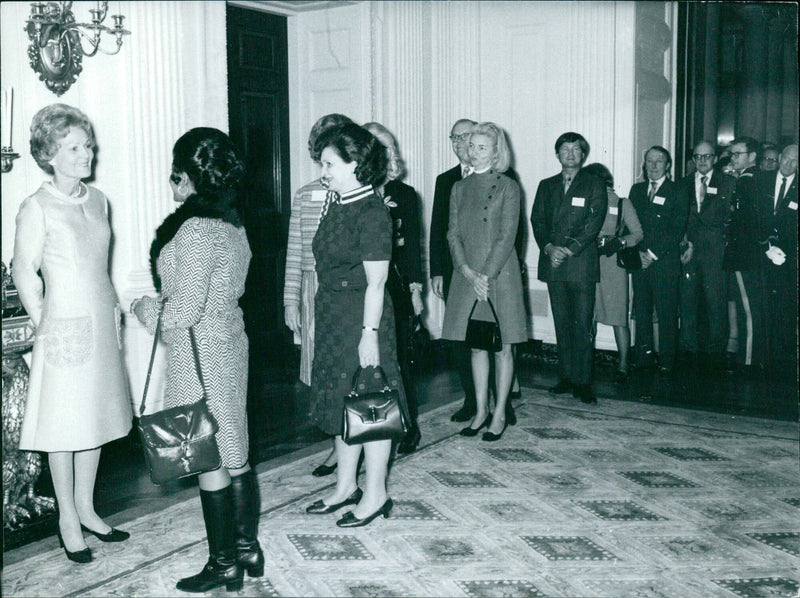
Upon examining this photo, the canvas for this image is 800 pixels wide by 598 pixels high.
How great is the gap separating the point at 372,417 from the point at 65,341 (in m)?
1.12

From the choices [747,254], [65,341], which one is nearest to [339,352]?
[65,341]

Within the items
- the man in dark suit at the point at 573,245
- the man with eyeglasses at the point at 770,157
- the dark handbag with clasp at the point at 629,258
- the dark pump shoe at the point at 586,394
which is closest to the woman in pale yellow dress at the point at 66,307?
the man in dark suit at the point at 573,245

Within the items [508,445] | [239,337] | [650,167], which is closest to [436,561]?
[239,337]

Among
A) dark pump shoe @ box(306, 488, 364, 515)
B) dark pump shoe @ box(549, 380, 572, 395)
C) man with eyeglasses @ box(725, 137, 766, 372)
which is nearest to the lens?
dark pump shoe @ box(306, 488, 364, 515)

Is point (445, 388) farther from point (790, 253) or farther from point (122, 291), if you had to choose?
point (790, 253)

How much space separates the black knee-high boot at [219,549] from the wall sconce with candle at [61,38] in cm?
255

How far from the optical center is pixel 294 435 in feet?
15.1

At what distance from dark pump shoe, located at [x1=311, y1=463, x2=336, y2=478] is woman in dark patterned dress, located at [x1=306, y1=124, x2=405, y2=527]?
649 millimetres

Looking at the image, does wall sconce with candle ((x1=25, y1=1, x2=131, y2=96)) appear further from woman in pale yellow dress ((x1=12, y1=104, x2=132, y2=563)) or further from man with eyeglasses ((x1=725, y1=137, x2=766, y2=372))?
man with eyeglasses ((x1=725, y1=137, x2=766, y2=372))

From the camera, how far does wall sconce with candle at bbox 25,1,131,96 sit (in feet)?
13.4

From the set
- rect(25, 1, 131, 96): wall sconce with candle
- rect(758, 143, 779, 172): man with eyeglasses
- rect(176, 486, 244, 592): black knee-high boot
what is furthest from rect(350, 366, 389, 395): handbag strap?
rect(758, 143, 779, 172): man with eyeglasses

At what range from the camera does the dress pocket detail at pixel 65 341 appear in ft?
9.77

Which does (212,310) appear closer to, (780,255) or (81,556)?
(81,556)

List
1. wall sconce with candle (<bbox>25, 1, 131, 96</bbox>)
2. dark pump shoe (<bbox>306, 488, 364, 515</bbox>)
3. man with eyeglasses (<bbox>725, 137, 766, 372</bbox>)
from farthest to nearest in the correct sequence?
man with eyeglasses (<bbox>725, 137, 766, 372</bbox>) < wall sconce with candle (<bbox>25, 1, 131, 96</bbox>) < dark pump shoe (<bbox>306, 488, 364, 515</bbox>)
